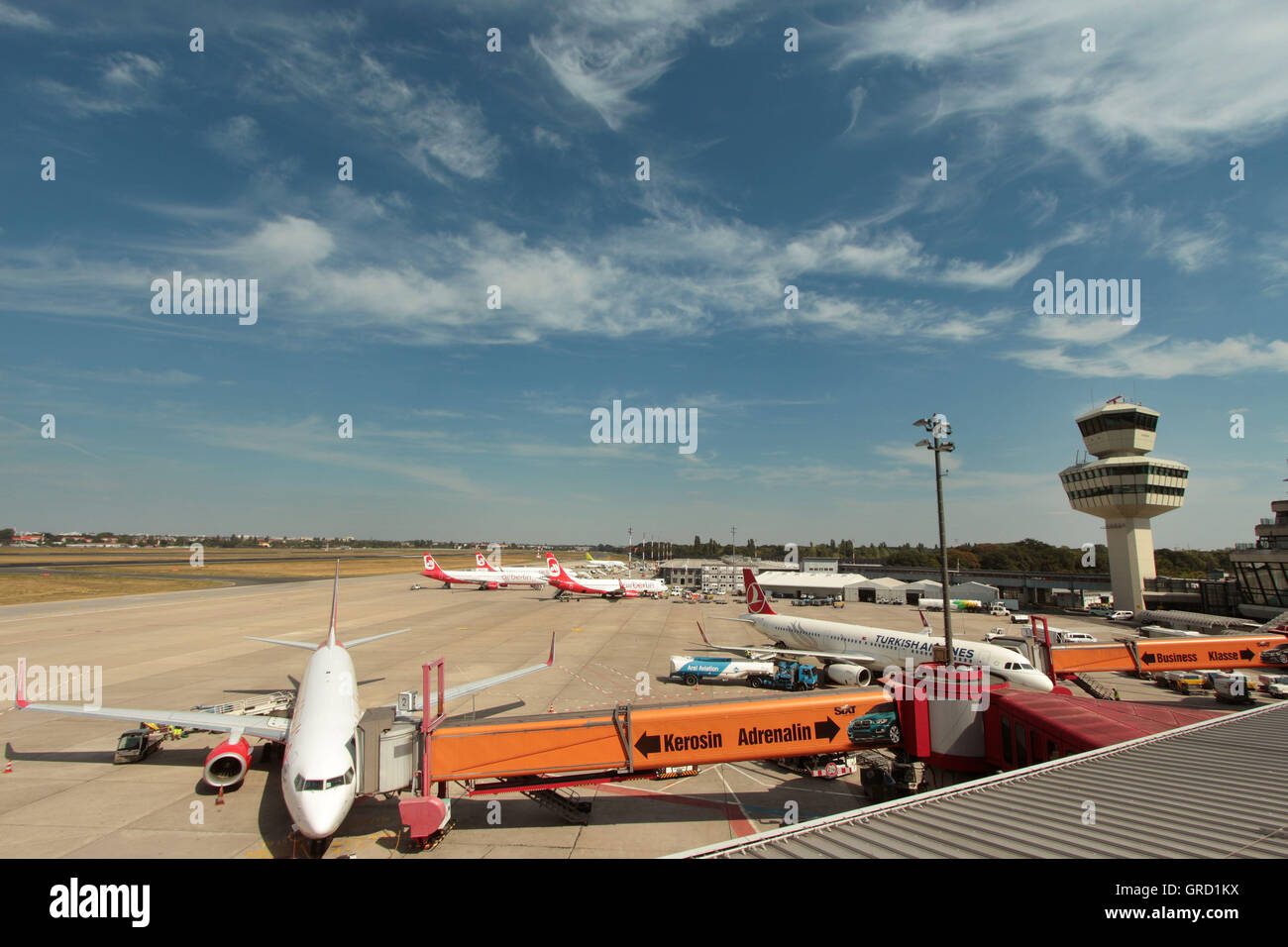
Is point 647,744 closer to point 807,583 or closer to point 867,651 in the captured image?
point 867,651

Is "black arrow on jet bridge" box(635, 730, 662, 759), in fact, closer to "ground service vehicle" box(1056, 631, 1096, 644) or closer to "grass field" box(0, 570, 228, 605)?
"ground service vehicle" box(1056, 631, 1096, 644)

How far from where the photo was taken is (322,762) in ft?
57.8

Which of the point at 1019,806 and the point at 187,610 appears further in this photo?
the point at 187,610

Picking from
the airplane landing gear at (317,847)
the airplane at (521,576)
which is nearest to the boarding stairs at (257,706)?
the airplane landing gear at (317,847)

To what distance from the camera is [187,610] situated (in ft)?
252

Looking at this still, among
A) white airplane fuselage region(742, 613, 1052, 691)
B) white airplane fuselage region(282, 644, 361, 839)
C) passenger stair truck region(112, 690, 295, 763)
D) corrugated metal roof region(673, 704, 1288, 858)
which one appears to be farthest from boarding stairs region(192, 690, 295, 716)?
white airplane fuselage region(742, 613, 1052, 691)

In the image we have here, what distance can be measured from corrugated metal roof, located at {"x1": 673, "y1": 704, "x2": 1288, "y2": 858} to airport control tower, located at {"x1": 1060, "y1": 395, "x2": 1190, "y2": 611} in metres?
93.6

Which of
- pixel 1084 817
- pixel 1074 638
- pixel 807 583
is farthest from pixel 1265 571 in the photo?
pixel 1084 817

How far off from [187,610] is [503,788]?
268 ft

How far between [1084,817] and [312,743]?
20.5 metres

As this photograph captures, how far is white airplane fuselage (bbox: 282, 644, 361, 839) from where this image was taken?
16781mm

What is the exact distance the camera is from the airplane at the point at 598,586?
10688 cm
